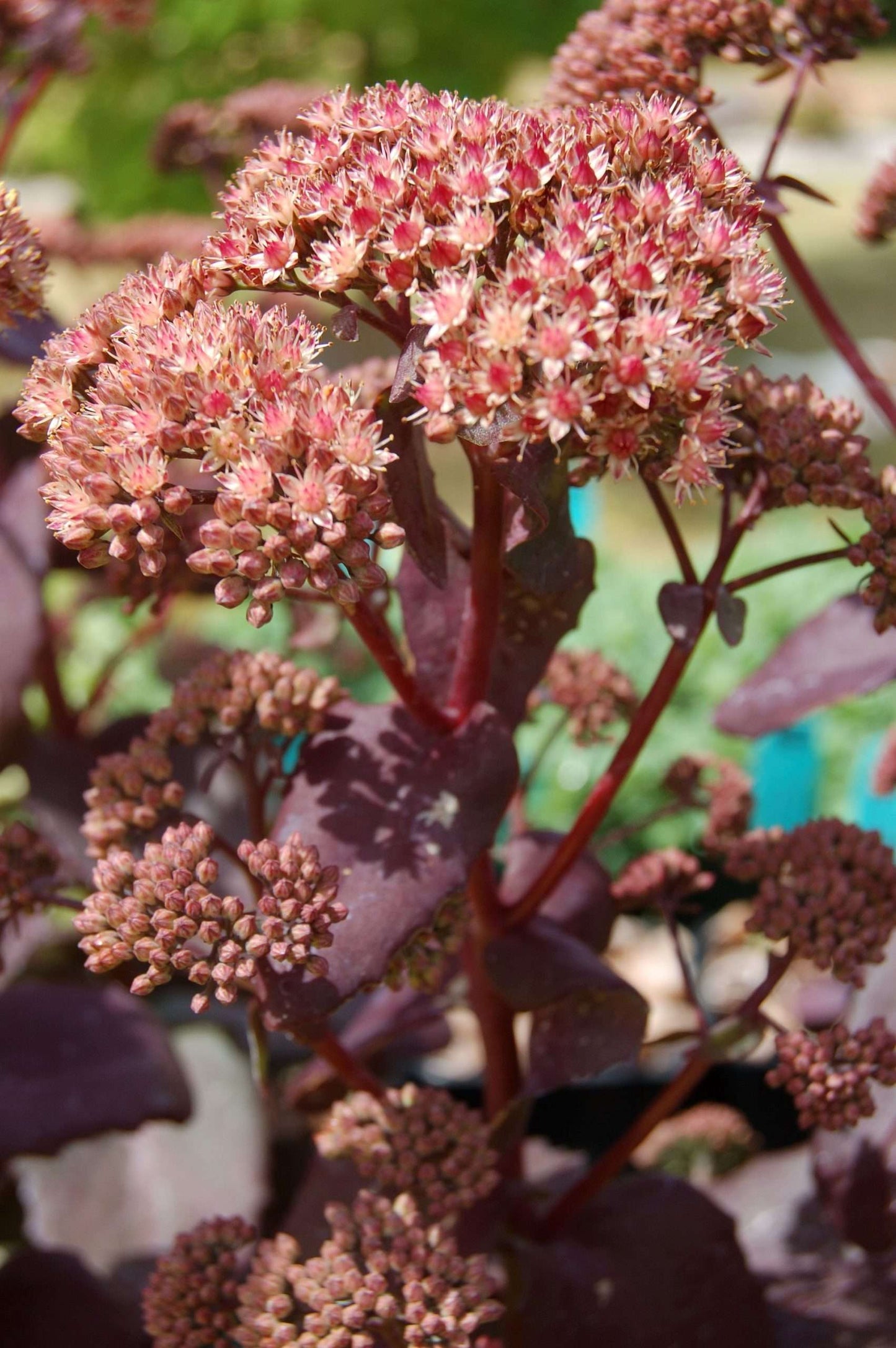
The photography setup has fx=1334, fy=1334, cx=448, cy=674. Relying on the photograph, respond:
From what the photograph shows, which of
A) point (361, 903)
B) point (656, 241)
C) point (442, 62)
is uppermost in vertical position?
point (442, 62)

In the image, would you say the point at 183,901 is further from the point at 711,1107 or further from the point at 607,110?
the point at 711,1107

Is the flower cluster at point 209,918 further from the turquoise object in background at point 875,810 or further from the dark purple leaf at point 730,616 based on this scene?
the turquoise object in background at point 875,810

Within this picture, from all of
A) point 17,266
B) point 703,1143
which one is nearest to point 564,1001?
point 17,266

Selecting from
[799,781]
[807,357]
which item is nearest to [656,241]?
[799,781]

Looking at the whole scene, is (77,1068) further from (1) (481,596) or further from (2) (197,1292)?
(1) (481,596)

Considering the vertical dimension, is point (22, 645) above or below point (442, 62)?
below

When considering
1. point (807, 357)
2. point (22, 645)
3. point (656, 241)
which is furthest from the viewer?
point (807, 357)

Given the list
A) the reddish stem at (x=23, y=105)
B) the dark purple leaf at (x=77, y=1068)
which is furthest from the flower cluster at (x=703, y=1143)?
the reddish stem at (x=23, y=105)
